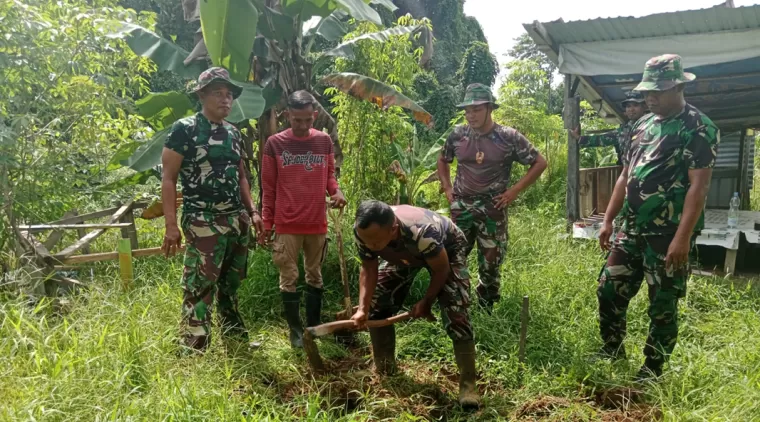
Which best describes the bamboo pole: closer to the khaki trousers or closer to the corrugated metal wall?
the khaki trousers

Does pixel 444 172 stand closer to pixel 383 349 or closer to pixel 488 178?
pixel 488 178

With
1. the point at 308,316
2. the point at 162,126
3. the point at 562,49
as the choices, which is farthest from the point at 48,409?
the point at 562,49

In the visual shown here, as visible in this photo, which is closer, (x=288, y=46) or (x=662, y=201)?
(x=662, y=201)

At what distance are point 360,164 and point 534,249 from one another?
214cm

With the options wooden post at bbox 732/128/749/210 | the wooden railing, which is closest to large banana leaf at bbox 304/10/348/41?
the wooden railing

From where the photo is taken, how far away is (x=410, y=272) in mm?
2953

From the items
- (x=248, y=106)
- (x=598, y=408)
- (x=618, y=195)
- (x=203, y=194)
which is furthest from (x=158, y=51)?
(x=598, y=408)

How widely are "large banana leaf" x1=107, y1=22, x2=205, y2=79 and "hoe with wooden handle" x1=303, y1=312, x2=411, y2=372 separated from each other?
3081 millimetres

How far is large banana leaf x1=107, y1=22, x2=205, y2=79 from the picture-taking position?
4.53 metres

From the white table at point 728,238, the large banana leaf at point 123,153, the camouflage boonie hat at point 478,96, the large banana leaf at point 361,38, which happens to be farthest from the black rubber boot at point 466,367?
the white table at point 728,238

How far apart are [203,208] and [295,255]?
757 millimetres

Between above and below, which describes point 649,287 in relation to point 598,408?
above

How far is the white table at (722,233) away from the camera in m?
4.88

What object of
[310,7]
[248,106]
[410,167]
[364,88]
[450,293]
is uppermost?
[310,7]
